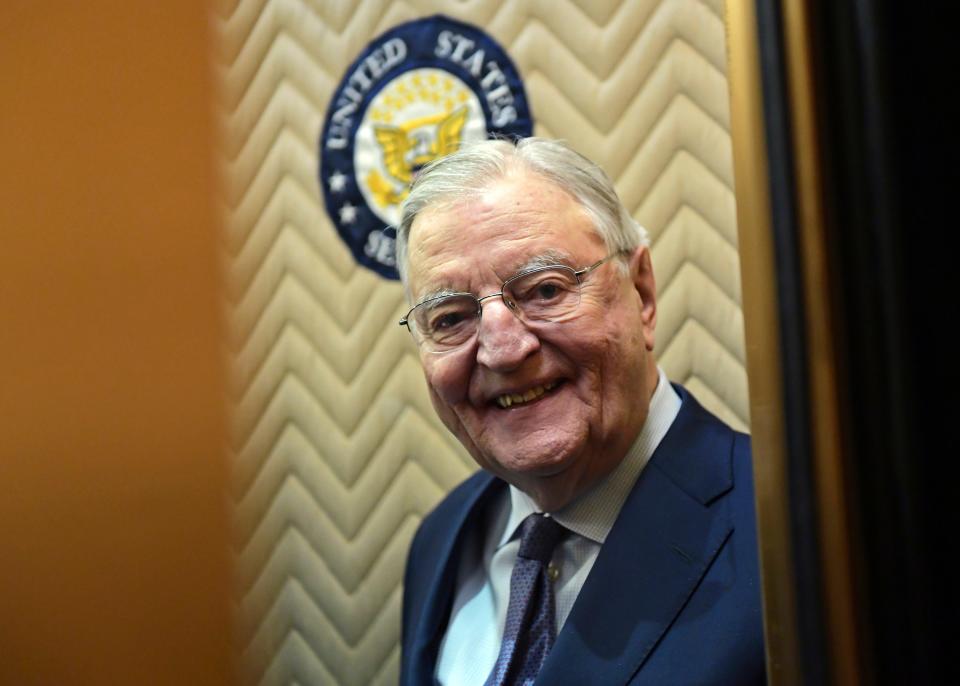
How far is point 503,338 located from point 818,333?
0.90 meters

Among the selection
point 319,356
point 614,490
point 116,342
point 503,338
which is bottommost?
point 319,356

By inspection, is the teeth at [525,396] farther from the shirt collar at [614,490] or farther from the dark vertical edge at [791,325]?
the dark vertical edge at [791,325]

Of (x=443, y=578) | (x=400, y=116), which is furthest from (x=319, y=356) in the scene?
(x=443, y=578)

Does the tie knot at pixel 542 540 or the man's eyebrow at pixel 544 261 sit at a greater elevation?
the man's eyebrow at pixel 544 261

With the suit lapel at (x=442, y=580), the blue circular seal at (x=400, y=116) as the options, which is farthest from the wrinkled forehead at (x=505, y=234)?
the blue circular seal at (x=400, y=116)

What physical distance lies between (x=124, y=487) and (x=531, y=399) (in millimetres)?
685

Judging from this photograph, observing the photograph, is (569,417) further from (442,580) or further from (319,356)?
(319,356)

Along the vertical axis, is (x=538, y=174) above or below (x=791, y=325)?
below

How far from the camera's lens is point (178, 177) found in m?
0.53

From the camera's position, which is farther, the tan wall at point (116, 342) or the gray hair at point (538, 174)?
the gray hair at point (538, 174)

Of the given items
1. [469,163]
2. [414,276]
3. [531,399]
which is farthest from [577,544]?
[469,163]

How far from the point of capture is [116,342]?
0.56 m

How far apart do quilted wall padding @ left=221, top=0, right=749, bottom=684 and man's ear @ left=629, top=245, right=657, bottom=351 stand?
15.4 inches

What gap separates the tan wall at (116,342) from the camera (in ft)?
1.68
